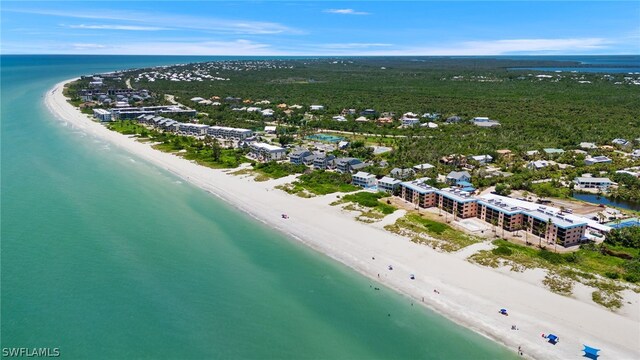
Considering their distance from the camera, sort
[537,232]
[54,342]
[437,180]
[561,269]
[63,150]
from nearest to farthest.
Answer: [54,342], [561,269], [537,232], [437,180], [63,150]

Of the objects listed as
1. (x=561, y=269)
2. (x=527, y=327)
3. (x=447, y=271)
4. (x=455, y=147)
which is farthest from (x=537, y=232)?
(x=455, y=147)

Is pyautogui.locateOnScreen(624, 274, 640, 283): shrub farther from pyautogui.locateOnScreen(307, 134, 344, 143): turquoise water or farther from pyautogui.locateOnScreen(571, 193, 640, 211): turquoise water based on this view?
pyautogui.locateOnScreen(307, 134, 344, 143): turquoise water

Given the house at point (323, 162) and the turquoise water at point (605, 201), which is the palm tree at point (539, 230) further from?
the house at point (323, 162)

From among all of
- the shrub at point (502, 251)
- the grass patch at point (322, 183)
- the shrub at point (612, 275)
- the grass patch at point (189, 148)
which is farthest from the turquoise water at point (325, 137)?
the shrub at point (612, 275)

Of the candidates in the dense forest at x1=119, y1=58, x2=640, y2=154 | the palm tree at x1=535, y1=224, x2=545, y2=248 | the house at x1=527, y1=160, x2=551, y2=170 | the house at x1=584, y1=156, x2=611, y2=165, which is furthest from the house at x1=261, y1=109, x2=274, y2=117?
the palm tree at x1=535, y1=224, x2=545, y2=248

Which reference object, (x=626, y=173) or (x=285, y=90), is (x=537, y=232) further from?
(x=285, y=90)
